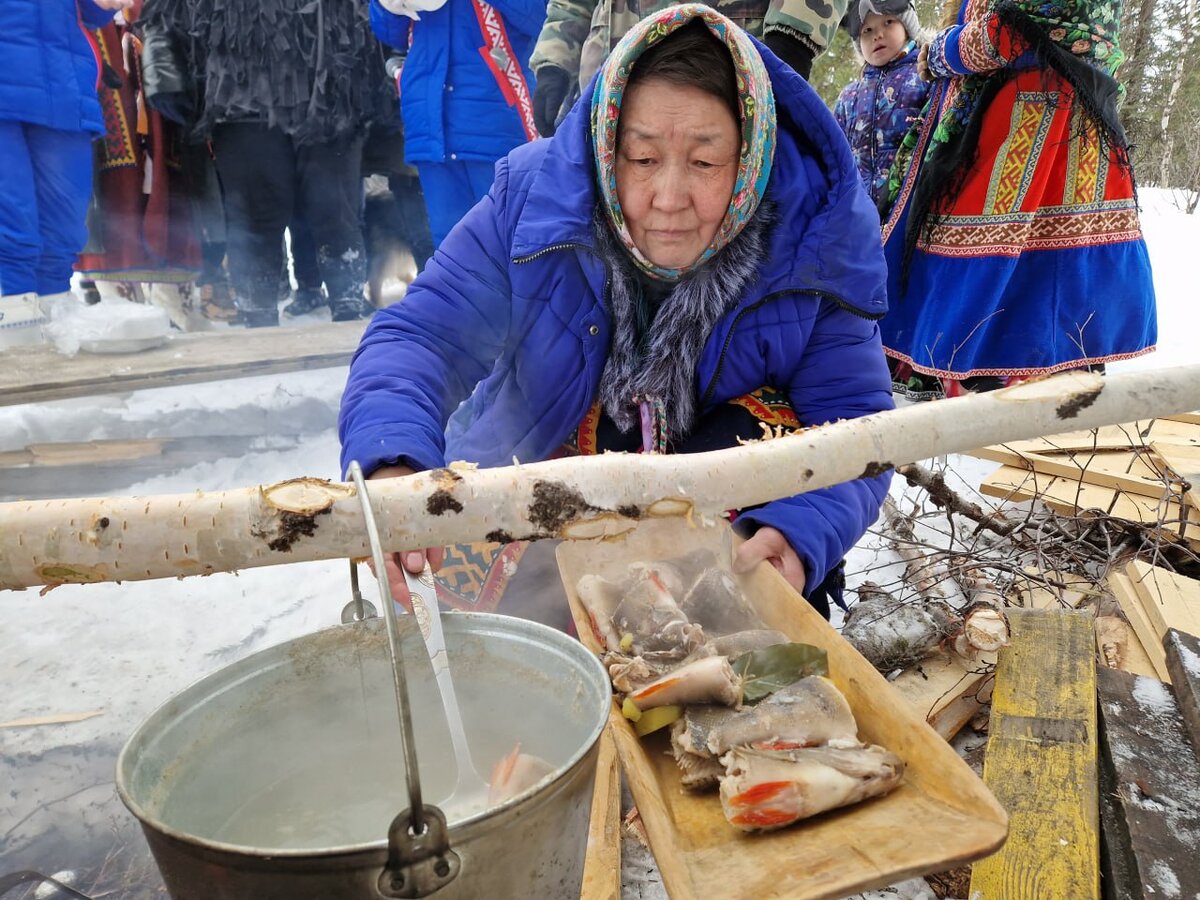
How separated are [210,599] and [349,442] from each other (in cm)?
148

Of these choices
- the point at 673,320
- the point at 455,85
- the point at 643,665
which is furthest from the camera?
the point at 455,85

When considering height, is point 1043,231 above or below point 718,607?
above

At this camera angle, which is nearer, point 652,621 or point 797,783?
point 797,783

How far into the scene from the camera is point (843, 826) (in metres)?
1.22

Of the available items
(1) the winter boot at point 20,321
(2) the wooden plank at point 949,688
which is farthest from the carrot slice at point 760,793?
(1) the winter boot at point 20,321

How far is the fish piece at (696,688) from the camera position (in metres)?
1.46

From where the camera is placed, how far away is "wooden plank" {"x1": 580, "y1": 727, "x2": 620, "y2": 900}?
1.42 m

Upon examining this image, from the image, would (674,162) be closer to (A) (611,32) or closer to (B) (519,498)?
(B) (519,498)

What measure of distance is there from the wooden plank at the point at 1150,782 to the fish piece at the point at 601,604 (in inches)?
43.9

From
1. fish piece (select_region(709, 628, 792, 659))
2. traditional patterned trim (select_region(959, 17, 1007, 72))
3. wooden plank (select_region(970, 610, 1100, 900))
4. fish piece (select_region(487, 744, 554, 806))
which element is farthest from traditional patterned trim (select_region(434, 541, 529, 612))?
traditional patterned trim (select_region(959, 17, 1007, 72))

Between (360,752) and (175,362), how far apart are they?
12.3ft

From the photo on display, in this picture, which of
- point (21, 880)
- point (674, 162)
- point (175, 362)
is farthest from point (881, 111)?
point (21, 880)

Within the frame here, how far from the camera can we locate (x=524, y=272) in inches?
83.2

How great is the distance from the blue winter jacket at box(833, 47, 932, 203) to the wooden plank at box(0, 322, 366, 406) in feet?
10.7
